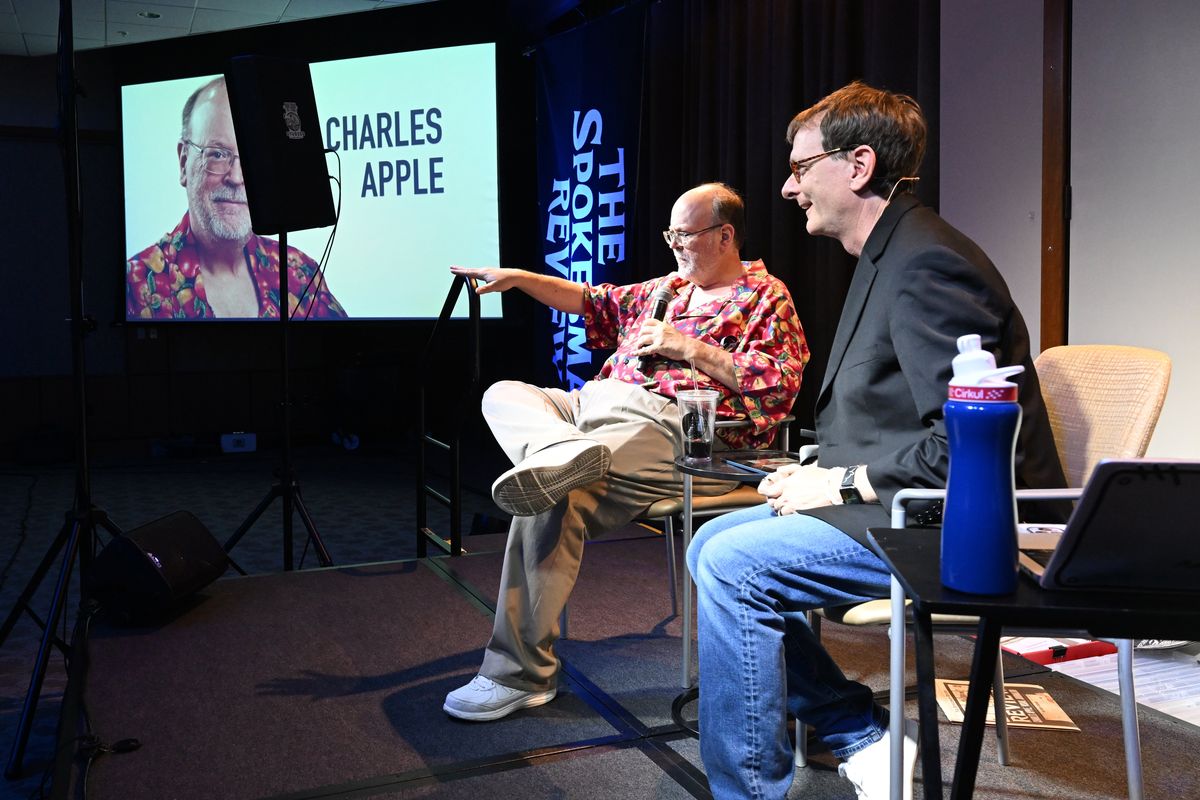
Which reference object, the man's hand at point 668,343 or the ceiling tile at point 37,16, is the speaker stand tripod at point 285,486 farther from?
the ceiling tile at point 37,16

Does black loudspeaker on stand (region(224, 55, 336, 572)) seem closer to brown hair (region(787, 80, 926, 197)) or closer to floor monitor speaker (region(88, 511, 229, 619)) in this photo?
floor monitor speaker (region(88, 511, 229, 619))

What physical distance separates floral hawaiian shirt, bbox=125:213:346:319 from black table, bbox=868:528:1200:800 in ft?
18.7

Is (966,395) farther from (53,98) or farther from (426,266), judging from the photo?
(53,98)

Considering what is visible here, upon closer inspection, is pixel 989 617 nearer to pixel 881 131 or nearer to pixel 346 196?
pixel 881 131

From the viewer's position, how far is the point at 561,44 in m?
5.48

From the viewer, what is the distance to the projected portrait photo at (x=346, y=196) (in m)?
5.95

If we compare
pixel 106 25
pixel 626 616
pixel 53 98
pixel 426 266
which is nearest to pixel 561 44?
pixel 426 266

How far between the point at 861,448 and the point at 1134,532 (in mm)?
704

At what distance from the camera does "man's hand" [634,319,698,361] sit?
2389 millimetres

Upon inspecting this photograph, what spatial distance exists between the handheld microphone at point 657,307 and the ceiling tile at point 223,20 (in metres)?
4.76

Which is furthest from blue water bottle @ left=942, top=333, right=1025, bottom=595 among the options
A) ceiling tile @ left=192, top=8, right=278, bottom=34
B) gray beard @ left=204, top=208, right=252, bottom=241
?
ceiling tile @ left=192, top=8, right=278, bottom=34

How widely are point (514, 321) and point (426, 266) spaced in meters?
0.67

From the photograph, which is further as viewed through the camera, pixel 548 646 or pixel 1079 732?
pixel 548 646

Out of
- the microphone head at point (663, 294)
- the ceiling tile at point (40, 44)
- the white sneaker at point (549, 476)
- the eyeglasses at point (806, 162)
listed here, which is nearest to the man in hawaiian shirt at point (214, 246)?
the ceiling tile at point (40, 44)
